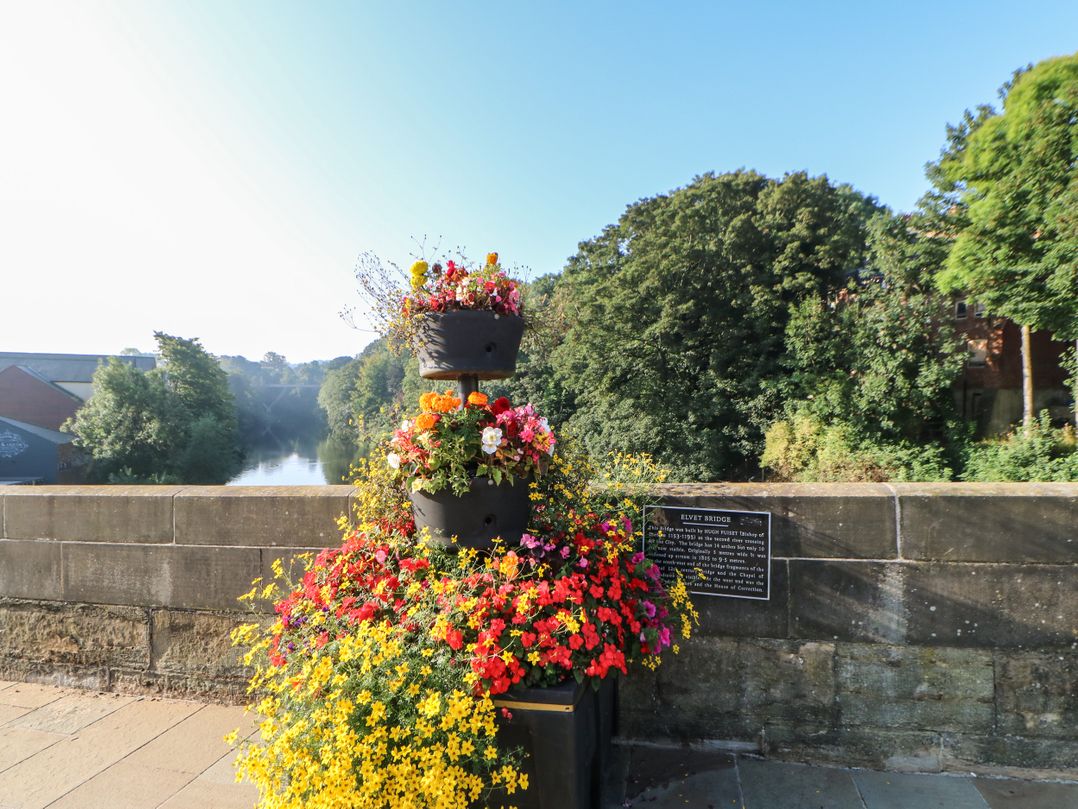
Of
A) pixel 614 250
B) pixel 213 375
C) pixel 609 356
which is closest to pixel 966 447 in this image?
pixel 609 356

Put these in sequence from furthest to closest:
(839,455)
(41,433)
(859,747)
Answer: (41,433) → (839,455) → (859,747)

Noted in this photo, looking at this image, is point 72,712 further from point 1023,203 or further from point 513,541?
point 1023,203

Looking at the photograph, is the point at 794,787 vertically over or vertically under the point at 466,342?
under

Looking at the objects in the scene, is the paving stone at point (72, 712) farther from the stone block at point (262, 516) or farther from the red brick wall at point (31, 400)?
the red brick wall at point (31, 400)

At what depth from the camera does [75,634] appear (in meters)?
3.41

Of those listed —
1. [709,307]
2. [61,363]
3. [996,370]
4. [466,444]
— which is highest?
[61,363]

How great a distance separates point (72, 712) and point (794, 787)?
3.61 m

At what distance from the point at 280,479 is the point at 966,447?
4651 centimetres

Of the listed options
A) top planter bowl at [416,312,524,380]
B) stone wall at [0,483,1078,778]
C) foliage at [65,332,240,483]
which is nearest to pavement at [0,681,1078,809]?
stone wall at [0,483,1078,778]

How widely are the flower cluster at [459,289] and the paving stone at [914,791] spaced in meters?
2.48

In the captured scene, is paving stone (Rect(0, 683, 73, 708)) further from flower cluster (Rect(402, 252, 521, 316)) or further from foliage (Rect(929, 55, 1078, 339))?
foliage (Rect(929, 55, 1078, 339))

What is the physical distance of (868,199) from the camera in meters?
29.0

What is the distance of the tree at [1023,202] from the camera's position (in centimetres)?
1583

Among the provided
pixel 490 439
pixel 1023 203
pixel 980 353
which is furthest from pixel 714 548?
pixel 980 353
